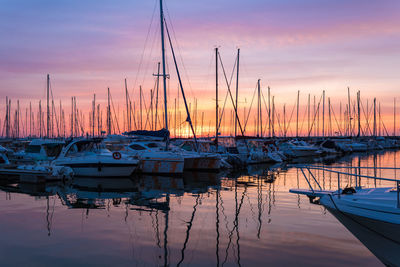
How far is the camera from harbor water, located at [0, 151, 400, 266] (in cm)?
913

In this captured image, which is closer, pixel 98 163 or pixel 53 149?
pixel 98 163

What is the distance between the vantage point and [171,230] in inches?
462

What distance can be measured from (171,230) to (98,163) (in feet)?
48.7

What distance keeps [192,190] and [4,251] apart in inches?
455

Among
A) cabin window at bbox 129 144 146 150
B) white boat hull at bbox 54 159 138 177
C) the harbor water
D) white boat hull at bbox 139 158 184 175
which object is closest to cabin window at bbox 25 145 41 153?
white boat hull at bbox 54 159 138 177

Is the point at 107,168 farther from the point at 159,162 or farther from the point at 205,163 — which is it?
the point at 205,163

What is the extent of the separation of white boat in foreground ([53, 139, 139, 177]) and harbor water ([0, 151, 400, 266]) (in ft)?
18.3

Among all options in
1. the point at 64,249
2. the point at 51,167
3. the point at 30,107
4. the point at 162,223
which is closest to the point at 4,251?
the point at 64,249

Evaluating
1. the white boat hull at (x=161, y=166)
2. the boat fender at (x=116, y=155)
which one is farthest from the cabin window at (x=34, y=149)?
the white boat hull at (x=161, y=166)

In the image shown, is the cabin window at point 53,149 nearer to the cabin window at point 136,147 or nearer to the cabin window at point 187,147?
the cabin window at point 136,147

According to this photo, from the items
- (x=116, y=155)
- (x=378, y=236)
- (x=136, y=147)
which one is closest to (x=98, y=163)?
(x=116, y=155)

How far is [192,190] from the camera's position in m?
20.2

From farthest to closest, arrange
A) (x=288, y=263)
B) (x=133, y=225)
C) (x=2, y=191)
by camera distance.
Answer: (x=2, y=191)
(x=133, y=225)
(x=288, y=263)

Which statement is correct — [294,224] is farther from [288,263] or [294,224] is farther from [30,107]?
[30,107]
